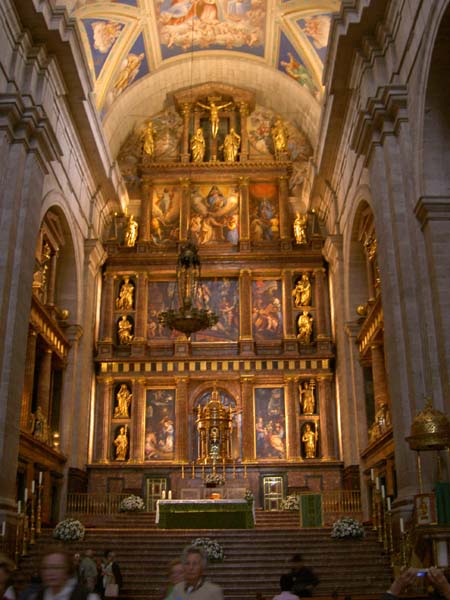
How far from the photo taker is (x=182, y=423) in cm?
2308

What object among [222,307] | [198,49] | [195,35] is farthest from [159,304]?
[195,35]

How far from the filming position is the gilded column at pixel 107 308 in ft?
79.3

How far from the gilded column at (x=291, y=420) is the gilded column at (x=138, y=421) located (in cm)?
453

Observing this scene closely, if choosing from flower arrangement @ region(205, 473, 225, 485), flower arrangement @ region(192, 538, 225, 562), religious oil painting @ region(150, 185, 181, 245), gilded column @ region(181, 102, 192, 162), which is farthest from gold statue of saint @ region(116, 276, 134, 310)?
flower arrangement @ region(192, 538, 225, 562)

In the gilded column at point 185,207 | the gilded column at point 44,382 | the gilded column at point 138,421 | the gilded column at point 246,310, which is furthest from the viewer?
the gilded column at point 185,207

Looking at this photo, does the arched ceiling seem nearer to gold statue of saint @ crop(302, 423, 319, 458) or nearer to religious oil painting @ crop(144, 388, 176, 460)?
religious oil painting @ crop(144, 388, 176, 460)

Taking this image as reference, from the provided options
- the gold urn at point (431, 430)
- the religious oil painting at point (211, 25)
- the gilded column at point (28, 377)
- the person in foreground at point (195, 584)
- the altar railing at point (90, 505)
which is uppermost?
the religious oil painting at point (211, 25)

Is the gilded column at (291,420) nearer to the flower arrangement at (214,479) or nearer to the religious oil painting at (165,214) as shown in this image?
the flower arrangement at (214,479)

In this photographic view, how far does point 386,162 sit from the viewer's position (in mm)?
15492

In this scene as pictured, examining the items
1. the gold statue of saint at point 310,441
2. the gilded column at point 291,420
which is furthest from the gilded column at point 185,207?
the gold statue of saint at point 310,441

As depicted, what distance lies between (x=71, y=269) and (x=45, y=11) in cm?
804

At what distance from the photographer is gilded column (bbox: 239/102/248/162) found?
2680 cm

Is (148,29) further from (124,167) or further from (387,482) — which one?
(387,482)

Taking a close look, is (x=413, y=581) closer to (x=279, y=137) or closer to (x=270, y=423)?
(x=270, y=423)
